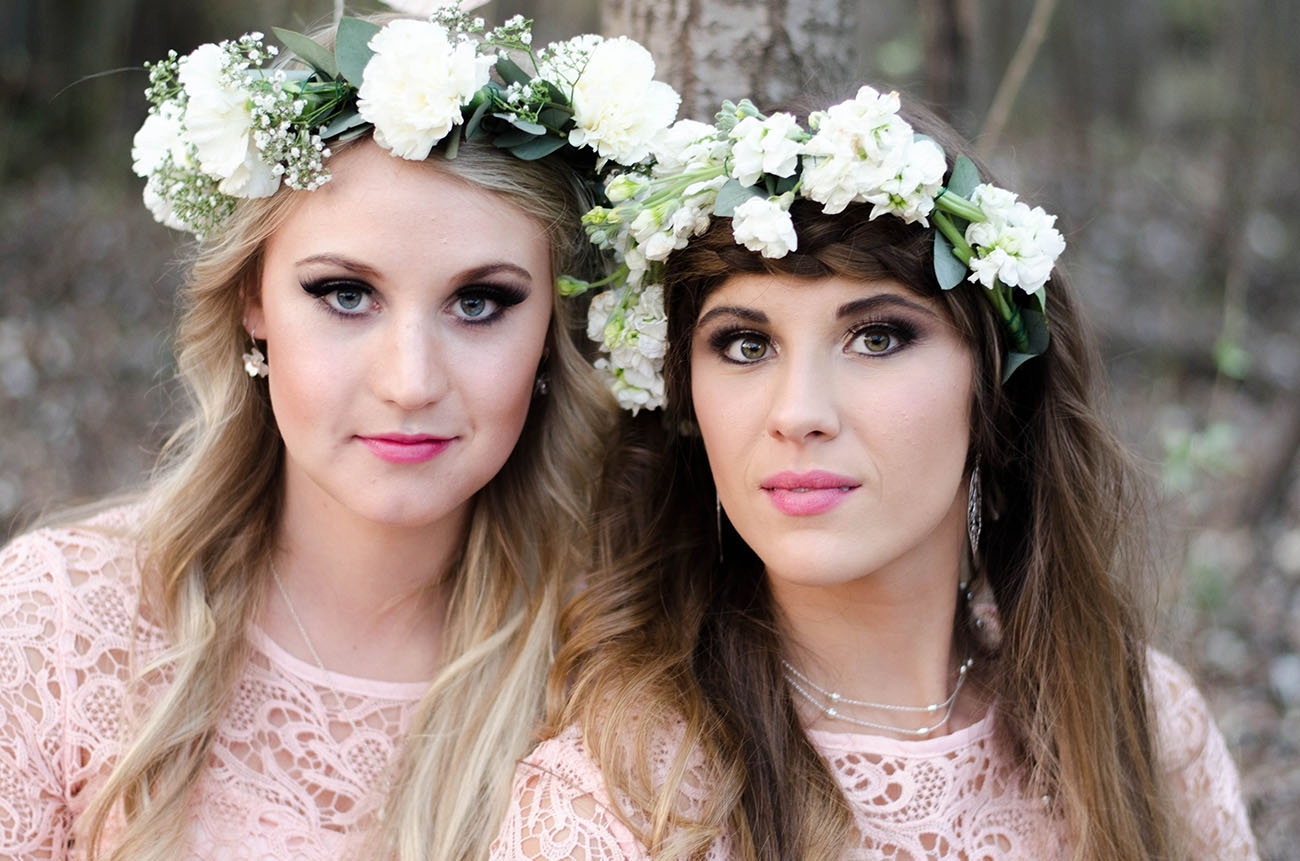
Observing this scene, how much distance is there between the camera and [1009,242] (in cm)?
248

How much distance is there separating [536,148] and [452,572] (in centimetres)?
105

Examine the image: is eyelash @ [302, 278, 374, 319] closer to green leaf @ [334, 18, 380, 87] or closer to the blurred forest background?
green leaf @ [334, 18, 380, 87]

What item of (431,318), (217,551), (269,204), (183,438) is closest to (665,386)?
(431,318)

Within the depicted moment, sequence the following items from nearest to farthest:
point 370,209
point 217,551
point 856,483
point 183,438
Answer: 1. point 856,483
2. point 370,209
3. point 217,551
4. point 183,438

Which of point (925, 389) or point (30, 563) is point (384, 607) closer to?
point (30, 563)

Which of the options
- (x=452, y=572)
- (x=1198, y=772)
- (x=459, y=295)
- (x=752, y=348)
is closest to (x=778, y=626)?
(x=752, y=348)

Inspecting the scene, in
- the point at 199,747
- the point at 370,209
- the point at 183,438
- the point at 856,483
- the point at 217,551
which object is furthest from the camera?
the point at 183,438

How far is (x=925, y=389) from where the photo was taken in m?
2.49

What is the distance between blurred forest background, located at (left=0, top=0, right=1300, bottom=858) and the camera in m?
3.93

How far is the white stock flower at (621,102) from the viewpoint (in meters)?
2.74

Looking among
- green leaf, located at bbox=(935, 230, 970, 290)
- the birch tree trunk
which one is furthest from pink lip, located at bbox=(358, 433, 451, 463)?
the birch tree trunk

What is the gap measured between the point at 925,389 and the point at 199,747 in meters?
1.71

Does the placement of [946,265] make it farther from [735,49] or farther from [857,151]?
[735,49]

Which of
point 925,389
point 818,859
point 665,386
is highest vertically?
point 925,389
